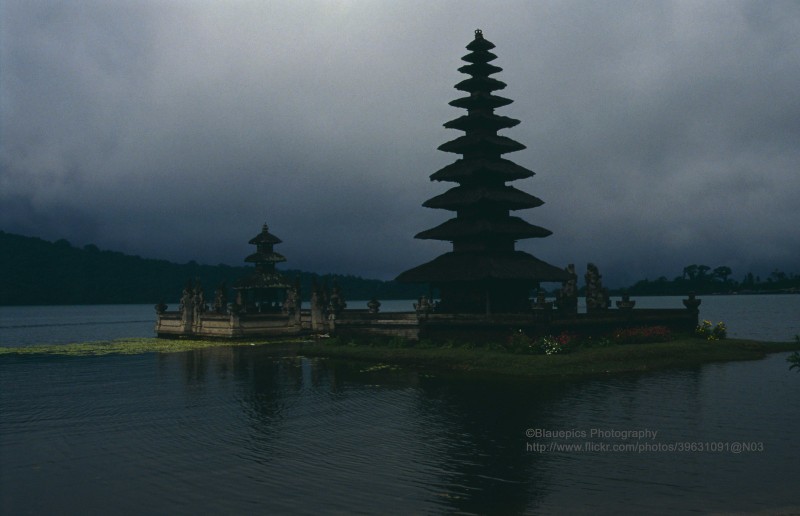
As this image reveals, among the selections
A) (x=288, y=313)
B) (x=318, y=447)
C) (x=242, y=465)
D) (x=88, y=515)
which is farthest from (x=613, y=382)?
(x=288, y=313)

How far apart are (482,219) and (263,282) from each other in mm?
→ 29484

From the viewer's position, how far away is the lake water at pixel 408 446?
13.2 metres

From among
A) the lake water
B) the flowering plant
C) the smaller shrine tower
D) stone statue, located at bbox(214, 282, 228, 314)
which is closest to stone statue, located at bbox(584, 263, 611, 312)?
the flowering plant

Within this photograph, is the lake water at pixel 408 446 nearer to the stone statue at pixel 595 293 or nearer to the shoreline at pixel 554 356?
the shoreline at pixel 554 356

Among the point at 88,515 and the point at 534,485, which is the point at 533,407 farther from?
the point at 88,515

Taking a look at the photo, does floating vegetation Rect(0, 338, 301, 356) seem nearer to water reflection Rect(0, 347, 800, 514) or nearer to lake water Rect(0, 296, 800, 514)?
water reflection Rect(0, 347, 800, 514)

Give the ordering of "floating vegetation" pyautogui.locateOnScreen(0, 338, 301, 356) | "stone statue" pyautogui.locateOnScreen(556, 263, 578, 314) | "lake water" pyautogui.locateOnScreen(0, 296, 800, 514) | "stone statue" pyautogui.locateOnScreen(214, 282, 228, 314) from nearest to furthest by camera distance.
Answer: "lake water" pyautogui.locateOnScreen(0, 296, 800, 514) → "stone statue" pyautogui.locateOnScreen(556, 263, 578, 314) → "floating vegetation" pyautogui.locateOnScreen(0, 338, 301, 356) → "stone statue" pyautogui.locateOnScreen(214, 282, 228, 314)

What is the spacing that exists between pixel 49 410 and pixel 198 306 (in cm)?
4030

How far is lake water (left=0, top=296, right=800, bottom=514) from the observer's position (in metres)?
13.2

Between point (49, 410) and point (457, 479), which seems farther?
point (49, 410)

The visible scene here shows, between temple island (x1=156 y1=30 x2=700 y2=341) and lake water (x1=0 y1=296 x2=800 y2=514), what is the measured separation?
7.80 metres

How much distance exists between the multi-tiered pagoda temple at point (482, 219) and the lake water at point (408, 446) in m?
11.8

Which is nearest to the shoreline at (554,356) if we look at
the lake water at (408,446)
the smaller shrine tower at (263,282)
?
the lake water at (408,446)

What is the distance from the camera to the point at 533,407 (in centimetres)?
2294
